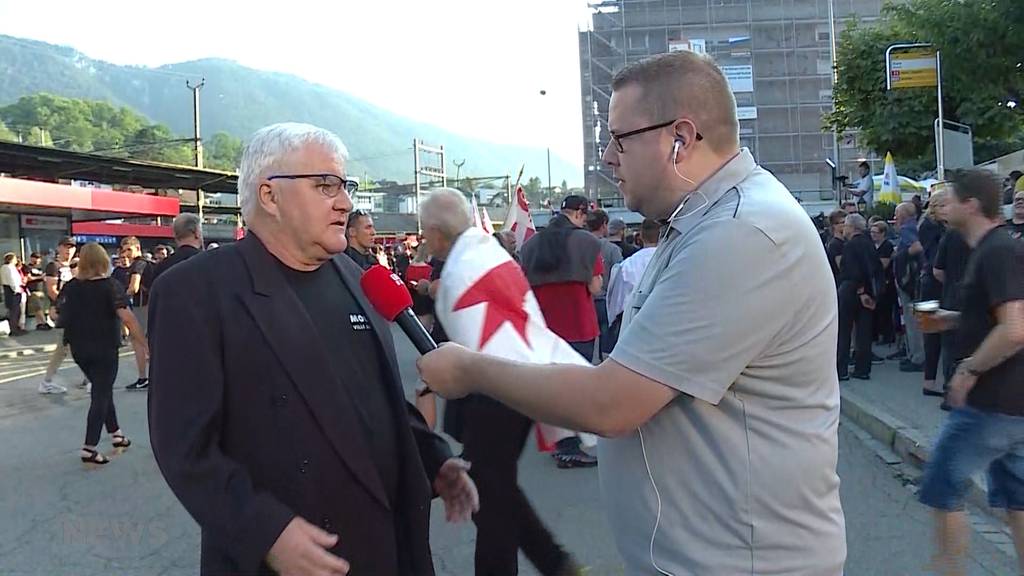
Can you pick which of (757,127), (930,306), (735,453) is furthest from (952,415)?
(757,127)

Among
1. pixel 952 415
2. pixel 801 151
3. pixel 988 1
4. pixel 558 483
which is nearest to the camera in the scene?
pixel 952 415

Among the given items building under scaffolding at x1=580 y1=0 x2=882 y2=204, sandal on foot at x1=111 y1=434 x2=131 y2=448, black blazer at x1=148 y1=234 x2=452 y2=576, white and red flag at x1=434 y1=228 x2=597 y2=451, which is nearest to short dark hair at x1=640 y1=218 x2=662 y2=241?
sandal on foot at x1=111 y1=434 x2=131 y2=448

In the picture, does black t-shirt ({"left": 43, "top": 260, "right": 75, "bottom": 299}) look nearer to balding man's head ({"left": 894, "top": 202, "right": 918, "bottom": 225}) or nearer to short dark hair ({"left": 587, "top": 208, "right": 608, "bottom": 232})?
short dark hair ({"left": 587, "top": 208, "right": 608, "bottom": 232})

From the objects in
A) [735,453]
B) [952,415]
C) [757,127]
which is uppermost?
[757,127]

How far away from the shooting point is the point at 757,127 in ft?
163

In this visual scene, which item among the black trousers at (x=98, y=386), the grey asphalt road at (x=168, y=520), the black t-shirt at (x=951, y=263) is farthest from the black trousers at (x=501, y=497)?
the black trousers at (x=98, y=386)

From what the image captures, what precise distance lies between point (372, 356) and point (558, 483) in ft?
14.0

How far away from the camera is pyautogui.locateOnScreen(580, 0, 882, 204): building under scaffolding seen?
4903 centimetres

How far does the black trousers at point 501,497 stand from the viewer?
4.33 m

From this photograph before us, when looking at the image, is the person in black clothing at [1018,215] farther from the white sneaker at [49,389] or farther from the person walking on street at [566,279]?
the white sneaker at [49,389]

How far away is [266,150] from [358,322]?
524mm

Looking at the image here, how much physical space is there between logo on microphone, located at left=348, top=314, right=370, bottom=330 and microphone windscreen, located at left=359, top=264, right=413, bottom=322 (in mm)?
47

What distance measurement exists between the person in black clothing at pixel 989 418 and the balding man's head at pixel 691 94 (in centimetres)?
264

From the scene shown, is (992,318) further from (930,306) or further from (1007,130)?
(1007,130)
